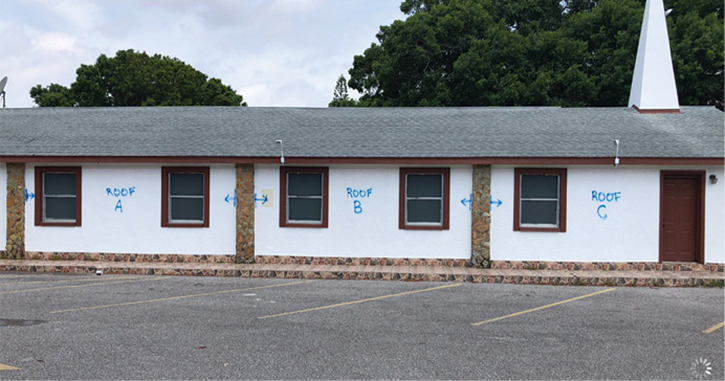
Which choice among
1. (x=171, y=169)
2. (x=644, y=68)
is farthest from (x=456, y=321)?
(x=644, y=68)

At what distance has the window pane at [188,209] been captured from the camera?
14.0m

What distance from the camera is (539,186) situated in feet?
44.1

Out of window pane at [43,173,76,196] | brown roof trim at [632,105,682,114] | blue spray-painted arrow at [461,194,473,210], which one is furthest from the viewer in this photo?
brown roof trim at [632,105,682,114]

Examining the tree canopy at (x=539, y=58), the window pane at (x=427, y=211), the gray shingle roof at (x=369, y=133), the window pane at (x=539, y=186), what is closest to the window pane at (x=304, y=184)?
the gray shingle roof at (x=369, y=133)

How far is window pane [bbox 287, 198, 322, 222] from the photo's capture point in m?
13.9

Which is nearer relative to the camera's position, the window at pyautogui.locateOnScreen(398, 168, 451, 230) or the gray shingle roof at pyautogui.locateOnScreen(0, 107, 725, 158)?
the gray shingle roof at pyautogui.locateOnScreen(0, 107, 725, 158)

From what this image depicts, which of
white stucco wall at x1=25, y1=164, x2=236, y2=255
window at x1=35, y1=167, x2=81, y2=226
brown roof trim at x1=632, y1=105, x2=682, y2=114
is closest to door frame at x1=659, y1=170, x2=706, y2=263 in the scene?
brown roof trim at x1=632, y1=105, x2=682, y2=114

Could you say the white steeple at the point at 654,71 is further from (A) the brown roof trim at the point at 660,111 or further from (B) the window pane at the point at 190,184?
(B) the window pane at the point at 190,184

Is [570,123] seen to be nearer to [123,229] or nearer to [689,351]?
[689,351]

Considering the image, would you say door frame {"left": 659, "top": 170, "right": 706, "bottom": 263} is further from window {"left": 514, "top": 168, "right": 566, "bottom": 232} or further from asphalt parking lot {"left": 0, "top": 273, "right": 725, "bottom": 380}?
window {"left": 514, "top": 168, "right": 566, "bottom": 232}

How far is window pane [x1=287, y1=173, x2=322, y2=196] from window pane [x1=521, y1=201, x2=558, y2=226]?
507 cm

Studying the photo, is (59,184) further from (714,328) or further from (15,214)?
(714,328)

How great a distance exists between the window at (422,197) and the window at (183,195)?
5.02 meters

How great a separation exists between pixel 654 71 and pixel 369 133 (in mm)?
9615
